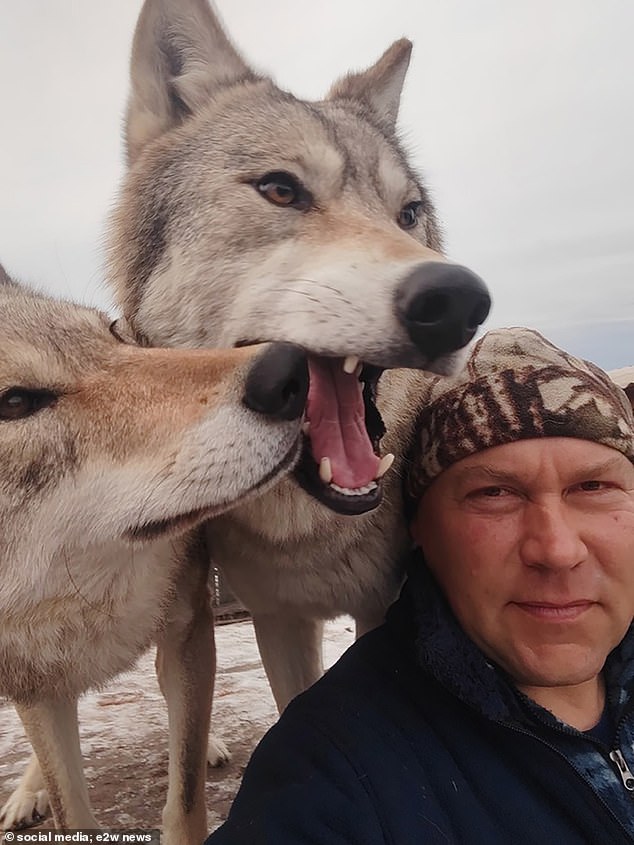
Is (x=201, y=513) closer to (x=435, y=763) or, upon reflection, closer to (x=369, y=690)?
(x=369, y=690)

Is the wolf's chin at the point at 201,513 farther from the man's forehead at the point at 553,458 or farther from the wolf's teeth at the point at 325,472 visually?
the man's forehead at the point at 553,458

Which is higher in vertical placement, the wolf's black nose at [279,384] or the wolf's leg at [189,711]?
the wolf's black nose at [279,384]

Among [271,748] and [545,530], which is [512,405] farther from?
[271,748]

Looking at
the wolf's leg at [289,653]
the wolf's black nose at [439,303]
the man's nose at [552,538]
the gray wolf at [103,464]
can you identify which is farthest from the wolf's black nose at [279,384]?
the wolf's leg at [289,653]

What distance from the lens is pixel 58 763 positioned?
2232 millimetres

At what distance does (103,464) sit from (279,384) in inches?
17.1

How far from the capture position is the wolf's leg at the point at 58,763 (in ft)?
7.28

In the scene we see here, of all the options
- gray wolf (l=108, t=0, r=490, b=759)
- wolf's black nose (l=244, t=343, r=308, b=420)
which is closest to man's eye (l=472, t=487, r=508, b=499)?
gray wolf (l=108, t=0, r=490, b=759)

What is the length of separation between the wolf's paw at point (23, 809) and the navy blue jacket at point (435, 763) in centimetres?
178

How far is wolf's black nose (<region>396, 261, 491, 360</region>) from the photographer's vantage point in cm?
133

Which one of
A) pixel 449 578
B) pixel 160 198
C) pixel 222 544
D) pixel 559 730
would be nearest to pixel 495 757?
pixel 559 730

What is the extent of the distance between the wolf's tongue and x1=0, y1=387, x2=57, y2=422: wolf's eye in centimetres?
57

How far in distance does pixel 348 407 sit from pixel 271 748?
0.76 m

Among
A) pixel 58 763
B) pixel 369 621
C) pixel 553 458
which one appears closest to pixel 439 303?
pixel 553 458
